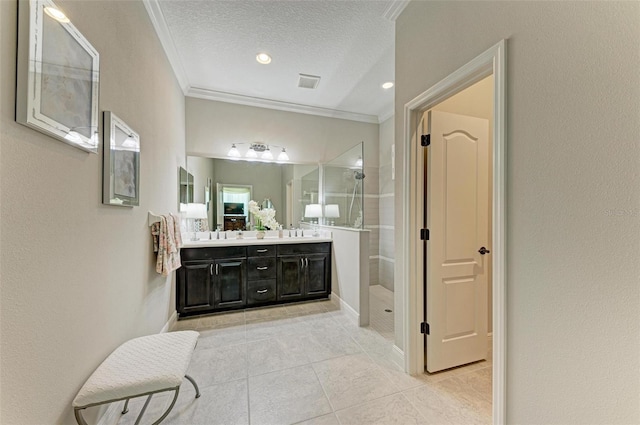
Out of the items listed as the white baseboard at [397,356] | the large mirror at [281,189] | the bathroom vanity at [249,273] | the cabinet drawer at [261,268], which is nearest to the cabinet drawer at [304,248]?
the bathroom vanity at [249,273]

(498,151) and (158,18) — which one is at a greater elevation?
(158,18)

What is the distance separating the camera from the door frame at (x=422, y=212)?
117 centimetres

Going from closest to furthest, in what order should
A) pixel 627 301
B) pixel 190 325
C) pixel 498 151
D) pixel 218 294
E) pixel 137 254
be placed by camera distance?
pixel 627 301 < pixel 498 151 < pixel 137 254 < pixel 190 325 < pixel 218 294

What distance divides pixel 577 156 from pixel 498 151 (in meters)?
0.30

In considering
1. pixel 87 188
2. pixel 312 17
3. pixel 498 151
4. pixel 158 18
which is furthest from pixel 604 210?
pixel 158 18

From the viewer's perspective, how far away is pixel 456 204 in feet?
6.31

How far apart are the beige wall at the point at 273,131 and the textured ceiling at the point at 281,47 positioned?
0.65ft

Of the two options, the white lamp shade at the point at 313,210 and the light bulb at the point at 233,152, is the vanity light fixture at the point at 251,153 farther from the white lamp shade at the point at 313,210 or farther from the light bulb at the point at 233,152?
the white lamp shade at the point at 313,210

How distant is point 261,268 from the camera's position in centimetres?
319

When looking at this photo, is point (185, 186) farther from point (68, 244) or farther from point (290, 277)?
point (68, 244)

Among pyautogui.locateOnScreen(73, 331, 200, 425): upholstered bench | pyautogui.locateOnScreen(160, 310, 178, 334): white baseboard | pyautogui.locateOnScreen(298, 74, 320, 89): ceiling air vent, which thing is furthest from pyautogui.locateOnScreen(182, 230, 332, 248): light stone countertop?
pyautogui.locateOnScreen(298, 74, 320, 89): ceiling air vent

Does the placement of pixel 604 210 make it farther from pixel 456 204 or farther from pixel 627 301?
pixel 456 204

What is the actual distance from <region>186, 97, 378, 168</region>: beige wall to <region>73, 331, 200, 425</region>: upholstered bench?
2746 millimetres

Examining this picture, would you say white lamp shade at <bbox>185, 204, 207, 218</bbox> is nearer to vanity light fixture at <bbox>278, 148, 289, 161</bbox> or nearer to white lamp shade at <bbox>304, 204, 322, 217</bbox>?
vanity light fixture at <bbox>278, 148, 289, 161</bbox>
